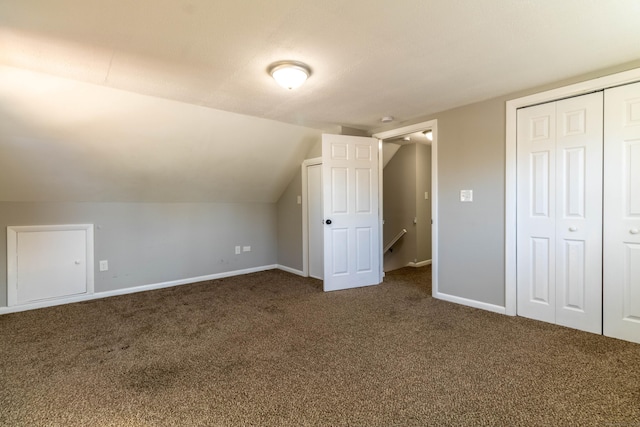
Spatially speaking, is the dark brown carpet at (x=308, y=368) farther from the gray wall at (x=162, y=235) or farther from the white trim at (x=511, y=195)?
the gray wall at (x=162, y=235)

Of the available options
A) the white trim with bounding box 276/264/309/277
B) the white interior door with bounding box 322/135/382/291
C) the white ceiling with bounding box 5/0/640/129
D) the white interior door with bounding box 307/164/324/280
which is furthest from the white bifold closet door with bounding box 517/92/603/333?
the white trim with bounding box 276/264/309/277

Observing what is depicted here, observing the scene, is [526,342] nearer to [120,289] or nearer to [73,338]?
[73,338]

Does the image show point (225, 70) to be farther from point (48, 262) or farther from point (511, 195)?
point (48, 262)

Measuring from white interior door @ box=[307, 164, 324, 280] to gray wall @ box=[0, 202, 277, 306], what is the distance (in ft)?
2.88

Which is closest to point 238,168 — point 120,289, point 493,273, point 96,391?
point 120,289

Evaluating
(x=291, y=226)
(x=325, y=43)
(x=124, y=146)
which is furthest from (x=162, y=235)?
(x=325, y=43)

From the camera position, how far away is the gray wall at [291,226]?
15.9 ft

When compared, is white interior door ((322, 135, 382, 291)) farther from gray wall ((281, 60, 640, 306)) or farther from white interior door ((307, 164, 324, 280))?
gray wall ((281, 60, 640, 306))

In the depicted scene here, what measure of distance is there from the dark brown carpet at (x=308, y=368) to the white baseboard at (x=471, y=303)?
0.11 metres

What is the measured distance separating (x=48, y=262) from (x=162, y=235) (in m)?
1.18

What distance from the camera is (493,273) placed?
10.2 feet

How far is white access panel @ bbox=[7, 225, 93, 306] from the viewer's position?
3.24 meters

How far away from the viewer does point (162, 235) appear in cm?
420

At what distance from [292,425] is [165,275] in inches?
130
